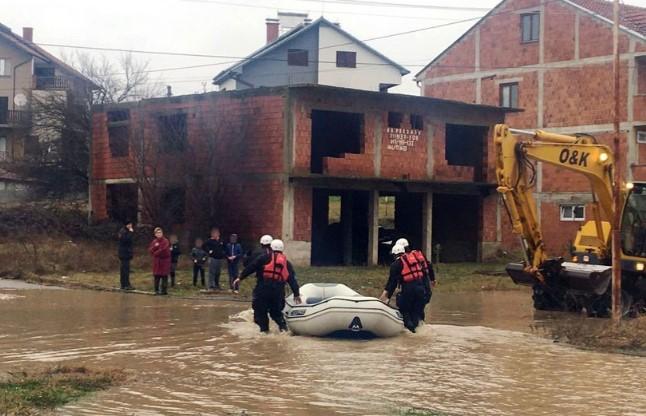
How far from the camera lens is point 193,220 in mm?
36438

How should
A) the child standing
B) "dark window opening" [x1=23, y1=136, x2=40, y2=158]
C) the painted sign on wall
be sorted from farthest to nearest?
1. "dark window opening" [x1=23, y1=136, x2=40, y2=158]
2. the painted sign on wall
3. the child standing

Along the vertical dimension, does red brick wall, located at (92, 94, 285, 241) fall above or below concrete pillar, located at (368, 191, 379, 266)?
above

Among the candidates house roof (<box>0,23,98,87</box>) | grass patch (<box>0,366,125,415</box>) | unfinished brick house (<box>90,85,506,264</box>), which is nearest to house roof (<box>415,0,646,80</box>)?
unfinished brick house (<box>90,85,506,264</box>)

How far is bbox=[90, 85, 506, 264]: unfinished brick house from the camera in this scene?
3500 cm

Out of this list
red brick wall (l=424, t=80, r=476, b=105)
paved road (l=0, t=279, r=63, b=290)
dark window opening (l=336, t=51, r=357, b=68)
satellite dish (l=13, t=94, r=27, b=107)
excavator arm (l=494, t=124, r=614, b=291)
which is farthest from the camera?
dark window opening (l=336, t=51, r=357, b=68)

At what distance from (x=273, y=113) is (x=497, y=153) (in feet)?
42.0

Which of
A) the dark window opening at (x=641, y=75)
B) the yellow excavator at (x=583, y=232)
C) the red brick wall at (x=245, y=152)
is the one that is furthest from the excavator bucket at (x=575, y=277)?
the dark window opening at (x=641, y=75)

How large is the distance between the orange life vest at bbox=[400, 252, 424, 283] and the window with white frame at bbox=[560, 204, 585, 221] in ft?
89.1

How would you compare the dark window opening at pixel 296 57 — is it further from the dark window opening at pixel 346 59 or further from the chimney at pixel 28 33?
the chimney at pixel 28 33

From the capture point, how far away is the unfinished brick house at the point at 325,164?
35000 millimetres

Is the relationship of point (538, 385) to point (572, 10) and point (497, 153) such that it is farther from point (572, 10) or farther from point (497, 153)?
point (572, 10)

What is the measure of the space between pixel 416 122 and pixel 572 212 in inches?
412

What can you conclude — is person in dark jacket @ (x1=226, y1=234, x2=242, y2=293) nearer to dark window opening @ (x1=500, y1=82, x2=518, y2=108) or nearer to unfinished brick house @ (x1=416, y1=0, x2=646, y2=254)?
unfinished brick house @ (x1=416, y1=0, x2=646, y2=254)

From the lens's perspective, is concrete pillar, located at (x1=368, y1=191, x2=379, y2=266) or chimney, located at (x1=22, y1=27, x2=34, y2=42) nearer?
concrete pillar, located at (x1=368, y1=191, x2=379, y2=266)
